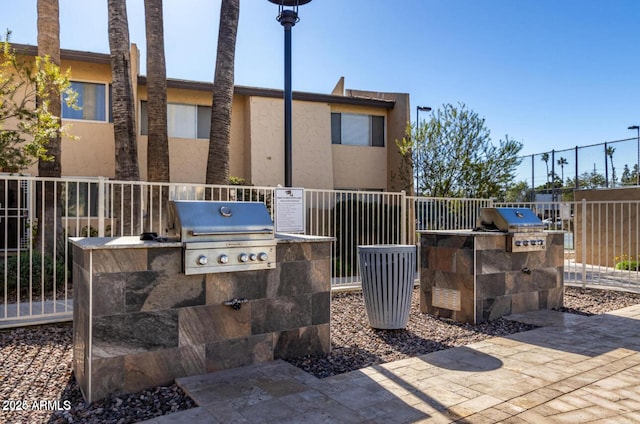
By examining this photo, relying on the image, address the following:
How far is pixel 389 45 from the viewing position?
13602 millimetres

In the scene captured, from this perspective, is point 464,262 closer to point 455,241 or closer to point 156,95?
point 455,241

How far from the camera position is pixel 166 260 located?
11.8 feet

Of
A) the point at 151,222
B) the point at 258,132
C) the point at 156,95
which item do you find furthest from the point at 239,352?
the point at 258,132

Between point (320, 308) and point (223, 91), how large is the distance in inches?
245

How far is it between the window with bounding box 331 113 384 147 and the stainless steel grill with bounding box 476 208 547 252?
942 centimetres

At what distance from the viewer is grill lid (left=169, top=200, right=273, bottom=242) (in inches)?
146

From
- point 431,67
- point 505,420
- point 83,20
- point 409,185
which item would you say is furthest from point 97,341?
point 431,67

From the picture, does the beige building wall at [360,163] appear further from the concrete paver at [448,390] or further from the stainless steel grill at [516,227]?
the concrete paver at [448,390]

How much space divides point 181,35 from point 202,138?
3.46 m

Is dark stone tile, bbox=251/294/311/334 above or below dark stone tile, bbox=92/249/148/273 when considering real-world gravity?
below

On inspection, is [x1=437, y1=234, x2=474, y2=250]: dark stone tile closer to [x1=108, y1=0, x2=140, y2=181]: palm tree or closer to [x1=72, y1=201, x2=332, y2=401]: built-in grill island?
[x1=72, y1=201, x2=332, y2=401]: built-in grill island

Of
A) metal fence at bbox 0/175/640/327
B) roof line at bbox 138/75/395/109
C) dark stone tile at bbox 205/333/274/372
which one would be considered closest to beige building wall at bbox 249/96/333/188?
roof line at bbox 138/75/395/109

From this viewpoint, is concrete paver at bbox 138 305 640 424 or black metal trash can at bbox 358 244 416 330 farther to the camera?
black metal trash can at bbox 358 244 416 330

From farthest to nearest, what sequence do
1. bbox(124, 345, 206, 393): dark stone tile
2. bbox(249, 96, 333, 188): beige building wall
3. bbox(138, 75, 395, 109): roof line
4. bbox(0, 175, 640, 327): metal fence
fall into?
bbox(249, 96, 333, 188): beige building wall
bbox(138, 75, 395, 109): roof line
bbox(0, 175, 640, 327): metal fence
bbox(124, 345, 206, 393): dark stone tile
